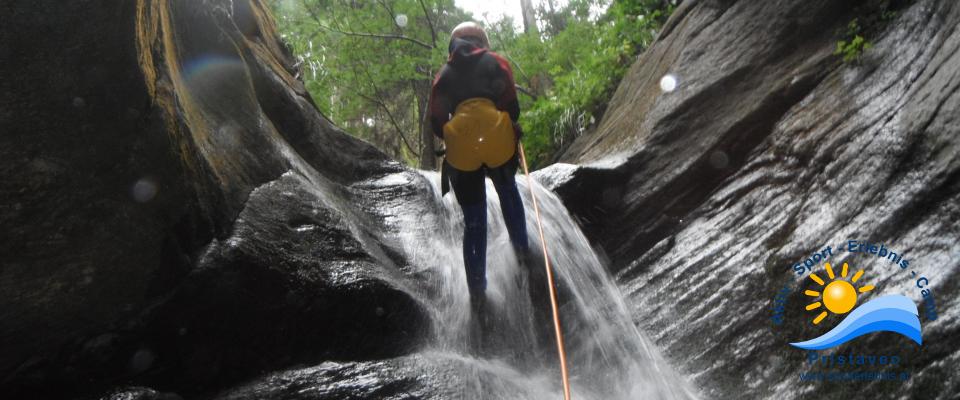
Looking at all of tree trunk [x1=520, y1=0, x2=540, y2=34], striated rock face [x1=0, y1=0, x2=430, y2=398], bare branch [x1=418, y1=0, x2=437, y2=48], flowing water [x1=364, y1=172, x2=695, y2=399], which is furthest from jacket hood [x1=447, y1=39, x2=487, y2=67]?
tree trunk [x1=520, y1=0, x2=540, y2=34]

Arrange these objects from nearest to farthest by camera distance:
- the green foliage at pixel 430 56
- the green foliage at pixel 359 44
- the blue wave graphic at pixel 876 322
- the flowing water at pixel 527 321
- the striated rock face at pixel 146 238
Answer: the striated rock face at pixel 146 238 < the blue wave graphic at pixel 876 322 < the flowing water at pixel 527 321 < the green foliage at pixel 430 56 < the green foliage at pixel 359 44

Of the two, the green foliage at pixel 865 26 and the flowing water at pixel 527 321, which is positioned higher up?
the green foliage at pixel 865 26

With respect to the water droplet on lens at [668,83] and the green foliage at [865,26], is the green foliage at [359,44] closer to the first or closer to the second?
the water droplet on lens at [668,83]

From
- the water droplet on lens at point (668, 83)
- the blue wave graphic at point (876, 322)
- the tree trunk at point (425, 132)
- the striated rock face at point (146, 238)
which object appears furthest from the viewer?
the tree trunk at point (425, 132)

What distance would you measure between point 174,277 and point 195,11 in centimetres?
277

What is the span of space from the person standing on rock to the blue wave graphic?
93.7 inches

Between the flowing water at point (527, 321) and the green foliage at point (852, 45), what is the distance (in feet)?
10.0

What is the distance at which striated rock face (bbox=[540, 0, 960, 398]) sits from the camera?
339cm

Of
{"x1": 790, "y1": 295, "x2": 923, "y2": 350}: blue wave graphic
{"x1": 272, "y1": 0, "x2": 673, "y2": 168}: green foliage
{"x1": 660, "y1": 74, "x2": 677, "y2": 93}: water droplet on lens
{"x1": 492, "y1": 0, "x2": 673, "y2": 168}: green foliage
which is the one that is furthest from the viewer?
{"x1": 272, "y1": 0, "x2": 673, "y2": 168}: green foliage

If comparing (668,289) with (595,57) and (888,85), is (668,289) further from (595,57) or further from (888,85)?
(595,57)

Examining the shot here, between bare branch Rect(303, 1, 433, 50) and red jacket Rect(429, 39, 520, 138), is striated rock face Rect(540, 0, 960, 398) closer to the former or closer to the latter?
red jacket Rect(429, 39, 520, 138)

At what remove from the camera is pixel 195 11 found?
454 cm

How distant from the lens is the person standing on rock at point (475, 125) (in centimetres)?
385

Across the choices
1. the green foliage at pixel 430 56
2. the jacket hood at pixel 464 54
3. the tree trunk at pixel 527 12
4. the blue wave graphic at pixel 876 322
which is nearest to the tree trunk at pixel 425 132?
the green foliage at pixel 430 56
